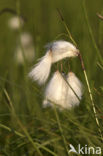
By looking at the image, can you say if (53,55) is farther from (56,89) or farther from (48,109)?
(48,109)

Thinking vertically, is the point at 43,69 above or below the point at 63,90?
above

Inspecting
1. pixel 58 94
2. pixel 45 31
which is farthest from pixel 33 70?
pixel 45 31

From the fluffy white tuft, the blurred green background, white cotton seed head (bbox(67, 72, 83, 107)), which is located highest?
the fluffy white tuft

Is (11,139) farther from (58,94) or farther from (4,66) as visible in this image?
(4,66)
